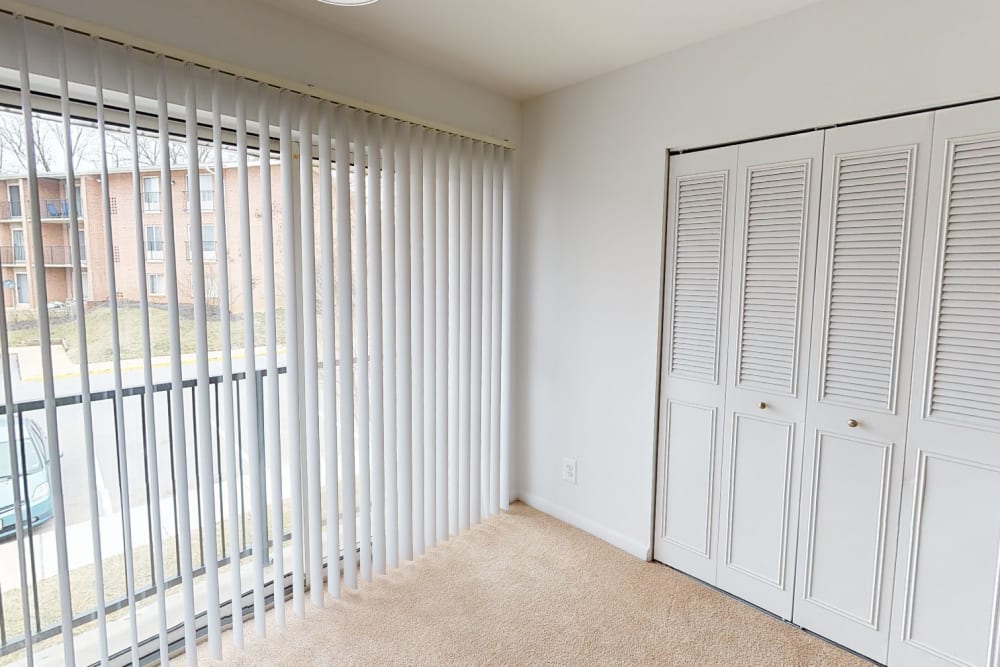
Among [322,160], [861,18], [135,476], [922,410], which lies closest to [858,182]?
[861,18]

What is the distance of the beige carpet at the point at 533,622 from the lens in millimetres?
1924

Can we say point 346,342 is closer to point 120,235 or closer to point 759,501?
point 120,235

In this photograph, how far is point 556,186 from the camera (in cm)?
288

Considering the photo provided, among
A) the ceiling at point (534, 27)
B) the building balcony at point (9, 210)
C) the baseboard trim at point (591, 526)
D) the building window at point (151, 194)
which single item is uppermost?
the ceiling at point (534, 27)

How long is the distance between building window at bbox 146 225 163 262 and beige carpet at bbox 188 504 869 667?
153 cm

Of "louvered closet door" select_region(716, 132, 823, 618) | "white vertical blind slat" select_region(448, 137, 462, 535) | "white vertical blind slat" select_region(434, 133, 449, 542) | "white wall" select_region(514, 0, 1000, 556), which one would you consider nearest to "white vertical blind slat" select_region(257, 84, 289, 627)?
"white vertical blind slat" select_region(434, 133, 449, 542)

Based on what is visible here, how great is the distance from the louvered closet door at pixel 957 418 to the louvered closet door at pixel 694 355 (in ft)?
2.32

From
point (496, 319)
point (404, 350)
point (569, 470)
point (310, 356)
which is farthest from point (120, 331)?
point (569, 470)

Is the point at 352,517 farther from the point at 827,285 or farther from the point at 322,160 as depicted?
the point at 827,285

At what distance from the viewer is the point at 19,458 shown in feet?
5.10

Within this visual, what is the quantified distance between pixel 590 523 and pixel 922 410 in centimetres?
170

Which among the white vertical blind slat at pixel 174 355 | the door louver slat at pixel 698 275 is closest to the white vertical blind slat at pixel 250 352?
the white vertical blind slat at pixel 174 355

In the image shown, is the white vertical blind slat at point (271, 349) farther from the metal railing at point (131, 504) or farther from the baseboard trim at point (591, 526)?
the baseboard trim at point (591, 526)

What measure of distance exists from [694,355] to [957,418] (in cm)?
95
